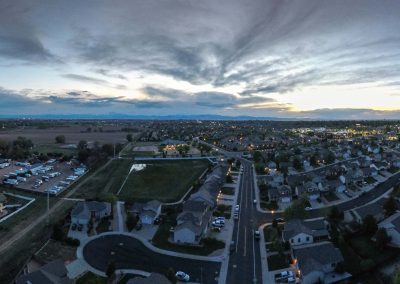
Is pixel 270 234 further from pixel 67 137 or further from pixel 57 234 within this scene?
pixel 67 137

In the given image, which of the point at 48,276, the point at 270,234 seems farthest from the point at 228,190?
the point at 48,276

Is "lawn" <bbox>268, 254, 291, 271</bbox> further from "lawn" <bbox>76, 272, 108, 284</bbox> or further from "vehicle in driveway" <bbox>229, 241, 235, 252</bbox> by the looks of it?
"lawn" <bbox>76, 272, 108, 284</bbox>

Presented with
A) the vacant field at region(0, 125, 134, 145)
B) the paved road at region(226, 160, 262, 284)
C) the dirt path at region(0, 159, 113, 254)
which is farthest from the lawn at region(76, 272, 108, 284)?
the vacant field at region(0, 125, 134, 145)

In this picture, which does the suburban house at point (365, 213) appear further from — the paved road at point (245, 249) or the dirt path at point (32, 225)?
the dirt path at point (32, 225)

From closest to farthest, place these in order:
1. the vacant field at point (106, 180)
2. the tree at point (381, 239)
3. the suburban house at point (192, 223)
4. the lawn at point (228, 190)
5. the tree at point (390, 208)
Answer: the tree at point (381, 239) → the suburban house at point (192, 223) → the tree at point (390, 208) → the lawn at point (228, 190) → the vacant field at point (106, 180)

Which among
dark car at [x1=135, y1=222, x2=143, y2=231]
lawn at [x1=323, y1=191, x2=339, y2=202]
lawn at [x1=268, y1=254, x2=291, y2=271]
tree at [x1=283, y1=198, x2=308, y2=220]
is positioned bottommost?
lawn at [x1=268, y1=254, x2=291, y2=271]

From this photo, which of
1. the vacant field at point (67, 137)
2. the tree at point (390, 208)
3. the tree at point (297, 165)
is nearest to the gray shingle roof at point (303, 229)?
the tree at point (390, 208)
